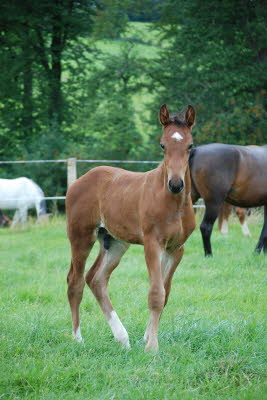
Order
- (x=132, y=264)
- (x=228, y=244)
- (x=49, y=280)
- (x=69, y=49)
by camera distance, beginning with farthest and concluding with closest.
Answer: (x=69, y=49) < (x=228, y=244) < (x=132, y=264) < (x=49, y=280)

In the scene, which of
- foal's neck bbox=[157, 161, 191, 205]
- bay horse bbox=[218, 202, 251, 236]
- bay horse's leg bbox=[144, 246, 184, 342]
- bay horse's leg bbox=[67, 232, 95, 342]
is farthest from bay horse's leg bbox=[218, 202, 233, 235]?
foal's neck bbox=[157, 161, 191, 205]

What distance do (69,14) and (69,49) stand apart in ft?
6.22

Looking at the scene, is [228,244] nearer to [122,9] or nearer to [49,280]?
[49,280]

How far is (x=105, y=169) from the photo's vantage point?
4945 mm

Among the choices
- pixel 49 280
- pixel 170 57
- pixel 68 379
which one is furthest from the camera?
pixel 170 57

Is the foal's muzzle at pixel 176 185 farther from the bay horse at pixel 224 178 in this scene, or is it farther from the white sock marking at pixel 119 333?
the bay horse at pixel 224 178

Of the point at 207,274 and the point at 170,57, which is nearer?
the point at 207,274

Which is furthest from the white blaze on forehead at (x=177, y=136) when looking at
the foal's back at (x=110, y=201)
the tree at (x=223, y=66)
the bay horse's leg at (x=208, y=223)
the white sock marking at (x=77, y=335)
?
the tree at (x=223, y=66)

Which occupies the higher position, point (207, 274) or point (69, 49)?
point (69, 49)

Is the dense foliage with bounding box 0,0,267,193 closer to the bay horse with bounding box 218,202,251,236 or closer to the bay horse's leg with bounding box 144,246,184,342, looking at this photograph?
the bay horse with bounding box 218,202,251,236

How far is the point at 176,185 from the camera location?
150 inches

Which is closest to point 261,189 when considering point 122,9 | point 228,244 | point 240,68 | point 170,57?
point 228,244

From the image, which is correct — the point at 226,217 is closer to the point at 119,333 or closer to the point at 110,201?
the point at 110,201

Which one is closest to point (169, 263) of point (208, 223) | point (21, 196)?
point (208, 223)
